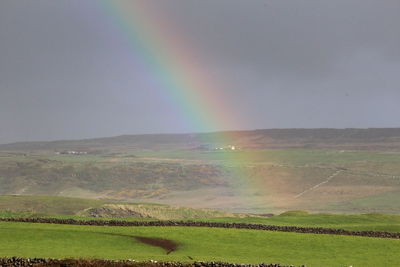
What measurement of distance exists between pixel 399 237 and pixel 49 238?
73.4 ft

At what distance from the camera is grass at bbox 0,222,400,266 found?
3178cm

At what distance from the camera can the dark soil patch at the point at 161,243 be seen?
35844mm

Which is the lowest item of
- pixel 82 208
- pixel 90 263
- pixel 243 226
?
pixel 82 208

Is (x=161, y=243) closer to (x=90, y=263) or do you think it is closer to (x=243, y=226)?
(x=243, y=226)

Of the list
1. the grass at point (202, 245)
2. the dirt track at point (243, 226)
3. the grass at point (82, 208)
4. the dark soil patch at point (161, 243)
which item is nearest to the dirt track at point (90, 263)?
the grass at point (202, 245)

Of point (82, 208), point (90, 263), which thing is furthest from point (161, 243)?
point (82, 208)

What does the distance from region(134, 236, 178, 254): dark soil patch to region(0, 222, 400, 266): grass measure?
441 millimetres

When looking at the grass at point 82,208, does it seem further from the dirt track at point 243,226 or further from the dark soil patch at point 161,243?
the dark soil patch at point 161,243

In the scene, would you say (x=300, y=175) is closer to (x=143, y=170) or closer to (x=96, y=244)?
(x=143, y=170)

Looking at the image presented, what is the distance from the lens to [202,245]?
3675 centimetres

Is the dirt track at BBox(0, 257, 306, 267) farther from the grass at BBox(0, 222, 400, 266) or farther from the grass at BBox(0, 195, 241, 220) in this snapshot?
the grass at BBox(0, 195, 241, 220)

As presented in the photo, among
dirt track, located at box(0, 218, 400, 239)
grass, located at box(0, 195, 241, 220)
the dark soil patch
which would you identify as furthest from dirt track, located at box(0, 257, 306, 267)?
grass, located at box(0, 195, 241, 220)

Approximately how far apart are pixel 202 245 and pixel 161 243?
256cm

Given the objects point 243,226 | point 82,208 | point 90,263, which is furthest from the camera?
point 82,208
